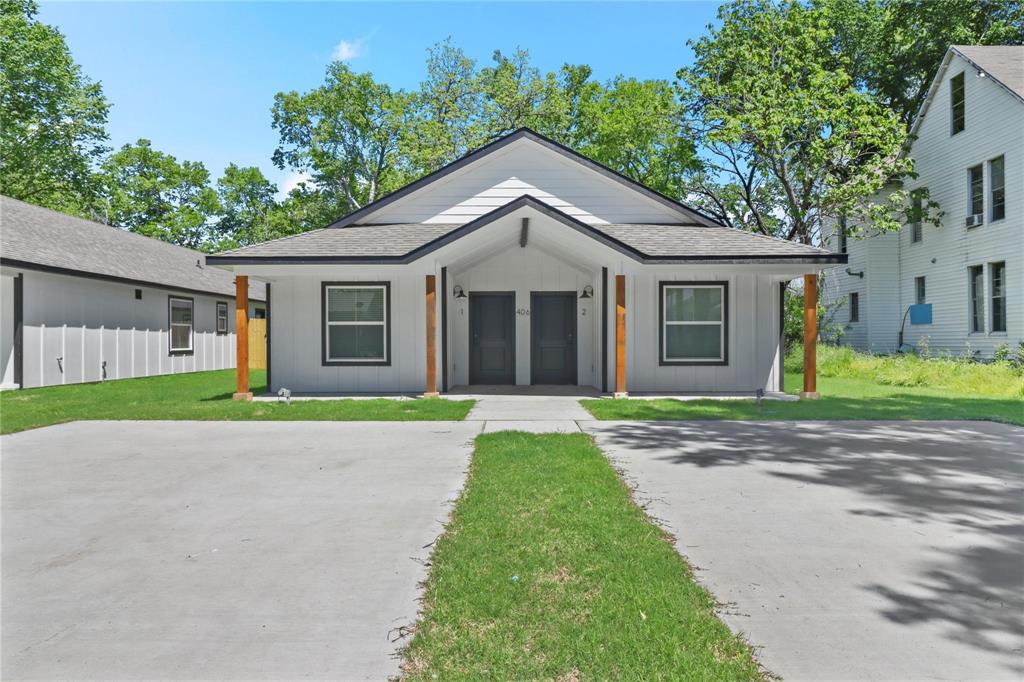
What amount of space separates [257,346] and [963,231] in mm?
24883

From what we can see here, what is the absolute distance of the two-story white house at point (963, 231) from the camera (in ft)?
52.4

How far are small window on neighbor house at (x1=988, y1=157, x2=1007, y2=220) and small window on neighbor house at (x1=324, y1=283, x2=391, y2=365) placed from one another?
17873 mm

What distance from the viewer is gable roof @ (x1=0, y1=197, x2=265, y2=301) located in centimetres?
1390

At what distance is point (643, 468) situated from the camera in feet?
18.9

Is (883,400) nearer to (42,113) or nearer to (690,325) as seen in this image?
(690,325)

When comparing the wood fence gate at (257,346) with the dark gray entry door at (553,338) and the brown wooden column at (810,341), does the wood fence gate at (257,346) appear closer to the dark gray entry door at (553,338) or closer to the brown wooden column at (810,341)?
the dark gray entry door at (553,338)

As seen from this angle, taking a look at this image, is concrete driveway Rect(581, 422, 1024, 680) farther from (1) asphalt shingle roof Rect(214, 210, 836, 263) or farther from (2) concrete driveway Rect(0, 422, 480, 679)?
(1) asphalt shingle roof Rect(214, 210, 836, 263)

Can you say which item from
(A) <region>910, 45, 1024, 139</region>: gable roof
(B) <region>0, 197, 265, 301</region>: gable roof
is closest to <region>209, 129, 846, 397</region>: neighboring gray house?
(B) <region>0, 197, 265, 301</region>: gable roof

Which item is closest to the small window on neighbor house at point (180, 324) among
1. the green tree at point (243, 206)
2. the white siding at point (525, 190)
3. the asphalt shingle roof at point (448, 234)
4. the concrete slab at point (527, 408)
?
the asphalt shingle roof at point (448, 234)

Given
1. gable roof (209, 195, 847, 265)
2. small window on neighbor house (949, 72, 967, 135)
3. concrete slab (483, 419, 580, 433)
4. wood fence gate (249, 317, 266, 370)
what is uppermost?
small window on neighbor house (949, 72, 967, 135)

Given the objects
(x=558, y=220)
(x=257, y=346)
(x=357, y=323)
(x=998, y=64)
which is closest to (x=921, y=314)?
(x=998, y=64)

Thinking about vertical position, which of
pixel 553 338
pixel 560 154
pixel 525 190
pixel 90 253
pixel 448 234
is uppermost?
pixel 560 154

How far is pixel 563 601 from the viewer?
285cm

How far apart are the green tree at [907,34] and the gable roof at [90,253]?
25.2 meters
